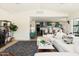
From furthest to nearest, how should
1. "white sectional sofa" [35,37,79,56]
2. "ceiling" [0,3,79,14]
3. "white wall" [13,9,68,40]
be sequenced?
"white wall" [13,9,68,40] < "white sectional sofa" [35,37,79,56] < "ceiling" [0,3,79,14]

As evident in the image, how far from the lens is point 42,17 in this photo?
142 inches

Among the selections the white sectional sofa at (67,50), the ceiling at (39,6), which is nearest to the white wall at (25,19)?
the ceiling at (39,6)

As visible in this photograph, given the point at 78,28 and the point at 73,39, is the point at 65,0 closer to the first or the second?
the point at 78,28

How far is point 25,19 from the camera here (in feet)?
13.5

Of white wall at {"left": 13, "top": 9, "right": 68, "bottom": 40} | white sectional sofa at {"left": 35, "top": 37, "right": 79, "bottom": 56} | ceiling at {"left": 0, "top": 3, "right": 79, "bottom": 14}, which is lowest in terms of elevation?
white sectional sofa at {"left": 35, "top": 37, "right": 79, "bottom": 56}

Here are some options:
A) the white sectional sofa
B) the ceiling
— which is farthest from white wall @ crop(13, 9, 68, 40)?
the white sectional sofa

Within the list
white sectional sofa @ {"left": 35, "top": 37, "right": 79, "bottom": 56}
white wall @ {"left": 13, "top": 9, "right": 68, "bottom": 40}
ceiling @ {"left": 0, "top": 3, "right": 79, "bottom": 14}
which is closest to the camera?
ceiling @ {"left": 0, "top": 3, "right": 79, "bottom": 14}

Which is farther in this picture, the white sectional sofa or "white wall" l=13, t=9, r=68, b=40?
"white wall" l=13, t=9, r=68, b=40

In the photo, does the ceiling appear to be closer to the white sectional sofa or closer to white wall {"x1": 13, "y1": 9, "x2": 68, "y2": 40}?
white wall {"x1": 13, "y1": 9, "x2": 68, "y2": 40}

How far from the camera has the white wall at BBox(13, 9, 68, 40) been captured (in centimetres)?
360

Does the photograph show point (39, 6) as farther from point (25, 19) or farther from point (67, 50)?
point (67, 50)

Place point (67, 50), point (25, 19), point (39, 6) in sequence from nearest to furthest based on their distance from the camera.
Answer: point (39, 6) → point (67, 50) → point (25, 19)

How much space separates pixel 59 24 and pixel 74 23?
0.42 metres

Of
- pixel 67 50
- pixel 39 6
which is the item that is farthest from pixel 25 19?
pixel 67 50
